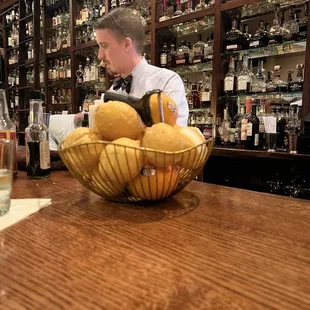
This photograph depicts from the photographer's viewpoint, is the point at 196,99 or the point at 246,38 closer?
the point at 246,38

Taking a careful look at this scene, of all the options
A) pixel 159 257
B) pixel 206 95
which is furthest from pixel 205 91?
pixel 159 257

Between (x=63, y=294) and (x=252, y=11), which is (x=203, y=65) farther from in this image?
(x=63, y=294)

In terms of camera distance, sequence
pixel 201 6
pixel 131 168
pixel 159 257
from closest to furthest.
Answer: pixel 159 257 < pixel 131 168 < pixel 201 6

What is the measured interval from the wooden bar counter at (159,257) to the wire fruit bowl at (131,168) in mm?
32

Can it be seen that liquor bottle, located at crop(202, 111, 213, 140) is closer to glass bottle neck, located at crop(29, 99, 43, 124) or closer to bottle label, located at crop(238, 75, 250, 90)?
bottle label, located at crop(238, 75, 250, 90)

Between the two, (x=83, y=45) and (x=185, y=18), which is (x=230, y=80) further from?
(x=83, y=45)

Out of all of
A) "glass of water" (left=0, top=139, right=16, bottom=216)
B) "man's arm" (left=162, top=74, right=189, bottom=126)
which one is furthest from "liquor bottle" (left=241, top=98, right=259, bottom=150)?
"glass of water" (left=0, top=139, right=16, bottom=216)

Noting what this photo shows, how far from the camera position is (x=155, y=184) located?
0.56 m

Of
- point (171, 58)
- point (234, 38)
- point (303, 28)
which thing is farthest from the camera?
point (171, 58)

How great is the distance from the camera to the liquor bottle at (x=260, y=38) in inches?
84.3

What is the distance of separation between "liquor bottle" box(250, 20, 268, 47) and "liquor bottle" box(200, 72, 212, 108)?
44 centimetres

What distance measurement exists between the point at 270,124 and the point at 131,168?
1.57 metres

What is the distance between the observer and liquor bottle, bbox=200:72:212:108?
237cm

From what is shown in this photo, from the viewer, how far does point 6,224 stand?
0.50 meters
